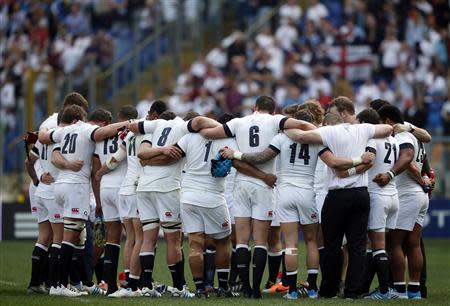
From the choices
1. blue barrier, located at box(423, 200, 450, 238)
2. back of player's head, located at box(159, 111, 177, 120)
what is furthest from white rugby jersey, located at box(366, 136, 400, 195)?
blue barrier, located at box(423, 200, 450, 238)

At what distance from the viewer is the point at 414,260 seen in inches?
653

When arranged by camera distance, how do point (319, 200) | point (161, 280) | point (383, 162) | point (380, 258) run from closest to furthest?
point (380, 258) → point (383, 162) → point (319, 200) → point (161, 280)

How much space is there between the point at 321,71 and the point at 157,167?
14949 millimetres

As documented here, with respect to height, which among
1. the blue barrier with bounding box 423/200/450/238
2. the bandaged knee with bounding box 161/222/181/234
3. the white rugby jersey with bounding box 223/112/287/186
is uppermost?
the white rugby jersey with bounding box 223/112/287/186

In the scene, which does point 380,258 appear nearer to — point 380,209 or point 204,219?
point 380,209

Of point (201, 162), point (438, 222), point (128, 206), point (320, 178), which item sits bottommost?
point (438, 222)

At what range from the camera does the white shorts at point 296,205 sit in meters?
16.0

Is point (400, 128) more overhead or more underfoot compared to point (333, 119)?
more underfoot

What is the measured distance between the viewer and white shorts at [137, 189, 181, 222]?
53.7 ft

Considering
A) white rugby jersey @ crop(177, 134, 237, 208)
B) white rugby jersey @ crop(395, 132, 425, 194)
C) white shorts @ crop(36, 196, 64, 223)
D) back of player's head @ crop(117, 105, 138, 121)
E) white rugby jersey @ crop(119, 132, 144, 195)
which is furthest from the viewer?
back of player's head @ crop(117, 105, 138, 121)

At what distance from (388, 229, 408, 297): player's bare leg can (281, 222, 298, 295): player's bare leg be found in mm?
1332

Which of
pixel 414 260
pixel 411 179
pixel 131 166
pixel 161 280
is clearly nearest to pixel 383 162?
pixel 411 179

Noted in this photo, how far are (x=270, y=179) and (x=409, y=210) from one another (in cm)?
190

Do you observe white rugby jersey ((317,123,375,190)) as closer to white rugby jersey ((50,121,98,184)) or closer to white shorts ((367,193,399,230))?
white shorts ((367,193,399,230))
